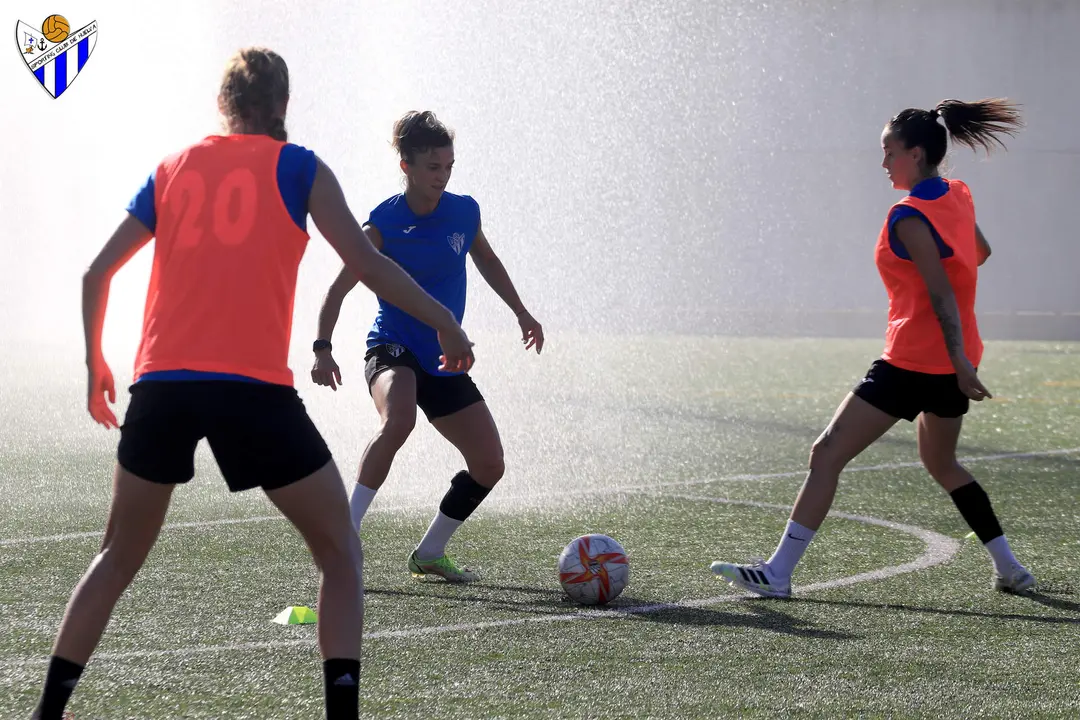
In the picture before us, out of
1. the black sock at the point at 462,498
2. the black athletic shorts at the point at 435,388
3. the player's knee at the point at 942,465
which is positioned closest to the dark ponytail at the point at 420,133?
the black athletic shorts at the point at 435,388

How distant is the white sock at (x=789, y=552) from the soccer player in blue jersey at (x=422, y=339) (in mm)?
1069

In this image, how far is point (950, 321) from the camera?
4.86 metres

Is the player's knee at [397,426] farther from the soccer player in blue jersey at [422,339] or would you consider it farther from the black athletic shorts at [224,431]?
the black athletic shorts at [224,431]

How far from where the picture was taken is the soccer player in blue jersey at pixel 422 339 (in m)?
5.21

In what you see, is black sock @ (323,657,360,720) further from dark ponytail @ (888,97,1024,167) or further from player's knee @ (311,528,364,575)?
dark ponytail @ (888,97,1024,167)

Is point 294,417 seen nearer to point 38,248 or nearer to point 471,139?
point 471,139

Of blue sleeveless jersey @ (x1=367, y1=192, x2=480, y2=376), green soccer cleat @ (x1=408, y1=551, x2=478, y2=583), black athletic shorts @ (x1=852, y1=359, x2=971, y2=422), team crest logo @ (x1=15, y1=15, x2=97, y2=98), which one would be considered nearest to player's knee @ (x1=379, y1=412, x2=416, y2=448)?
blue sleeveless jersey @ (x1=367, y1=192, x2=480, y2=376)

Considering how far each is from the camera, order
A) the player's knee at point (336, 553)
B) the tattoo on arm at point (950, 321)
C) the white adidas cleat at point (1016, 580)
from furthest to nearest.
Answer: the white adidas cleat at point (1016, 580) → the tattoo on arm at point (950, 321) → the player's knee at point (336, 553)

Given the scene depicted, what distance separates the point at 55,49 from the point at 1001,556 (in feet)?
66.7

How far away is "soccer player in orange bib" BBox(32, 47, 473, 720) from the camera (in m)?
3.10

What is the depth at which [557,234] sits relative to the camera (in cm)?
2830

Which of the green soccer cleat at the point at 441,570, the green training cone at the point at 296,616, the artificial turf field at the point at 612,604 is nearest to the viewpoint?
the artificial turf field at the point at 612,604

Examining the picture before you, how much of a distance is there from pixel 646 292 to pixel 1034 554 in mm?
26036

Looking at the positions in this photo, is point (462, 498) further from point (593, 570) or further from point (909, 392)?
point (909, 392)
